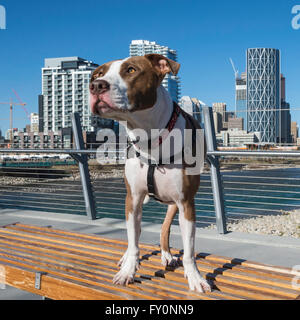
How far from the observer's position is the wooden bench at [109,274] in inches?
76.9

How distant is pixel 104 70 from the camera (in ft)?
5.91

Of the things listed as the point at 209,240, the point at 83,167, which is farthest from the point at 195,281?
the point at 83,167

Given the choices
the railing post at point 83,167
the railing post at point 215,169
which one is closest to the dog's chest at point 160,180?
the railing post at point 215,169

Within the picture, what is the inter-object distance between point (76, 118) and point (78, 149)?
0.42 m

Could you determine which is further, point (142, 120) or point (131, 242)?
point (131, 242)

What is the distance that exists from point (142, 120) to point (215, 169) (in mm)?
2580

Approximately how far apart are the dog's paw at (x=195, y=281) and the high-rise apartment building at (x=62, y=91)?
111319 mm

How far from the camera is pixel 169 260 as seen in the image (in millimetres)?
2438

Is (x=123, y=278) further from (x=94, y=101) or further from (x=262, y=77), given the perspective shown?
(x=262, y=77)

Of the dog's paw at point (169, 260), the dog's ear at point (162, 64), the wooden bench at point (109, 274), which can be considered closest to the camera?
the dog's ear at point (162, 64)

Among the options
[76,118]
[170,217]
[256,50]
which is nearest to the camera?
[170,217]

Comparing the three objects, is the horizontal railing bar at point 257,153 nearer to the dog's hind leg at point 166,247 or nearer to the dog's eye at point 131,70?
the dog's hind leg at point 166,247
